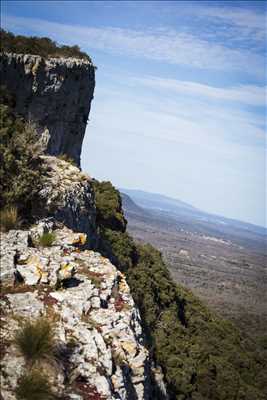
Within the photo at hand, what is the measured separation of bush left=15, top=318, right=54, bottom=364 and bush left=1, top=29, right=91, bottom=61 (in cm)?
1793

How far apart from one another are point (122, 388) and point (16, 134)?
8784mm

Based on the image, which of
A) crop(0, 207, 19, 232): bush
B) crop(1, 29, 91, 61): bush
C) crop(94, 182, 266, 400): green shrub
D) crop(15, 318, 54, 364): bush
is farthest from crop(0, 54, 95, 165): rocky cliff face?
crop(15, 318, 54, 364): bush

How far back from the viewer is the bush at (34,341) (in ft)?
23.4

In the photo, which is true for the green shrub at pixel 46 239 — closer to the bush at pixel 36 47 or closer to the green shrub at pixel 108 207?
the bush at pixel 36 47

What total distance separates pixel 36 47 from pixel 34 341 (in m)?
22.5

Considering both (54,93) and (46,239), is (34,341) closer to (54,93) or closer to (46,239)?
(46,239)

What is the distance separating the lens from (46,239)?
10836mm

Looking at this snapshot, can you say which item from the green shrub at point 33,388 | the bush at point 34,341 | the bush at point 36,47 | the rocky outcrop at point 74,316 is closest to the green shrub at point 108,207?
the bush at point 36,47

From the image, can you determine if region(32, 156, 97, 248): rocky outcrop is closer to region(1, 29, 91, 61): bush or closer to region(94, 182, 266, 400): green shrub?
region(94, 182, 266, 400): green shrub

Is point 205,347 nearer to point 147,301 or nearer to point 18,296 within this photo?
point 147,301

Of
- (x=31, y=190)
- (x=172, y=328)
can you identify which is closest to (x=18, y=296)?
(x=31, y=190)

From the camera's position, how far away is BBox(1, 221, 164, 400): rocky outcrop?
736 centimetres

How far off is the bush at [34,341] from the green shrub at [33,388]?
40 cm

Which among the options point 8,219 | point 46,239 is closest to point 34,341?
point 46,239
